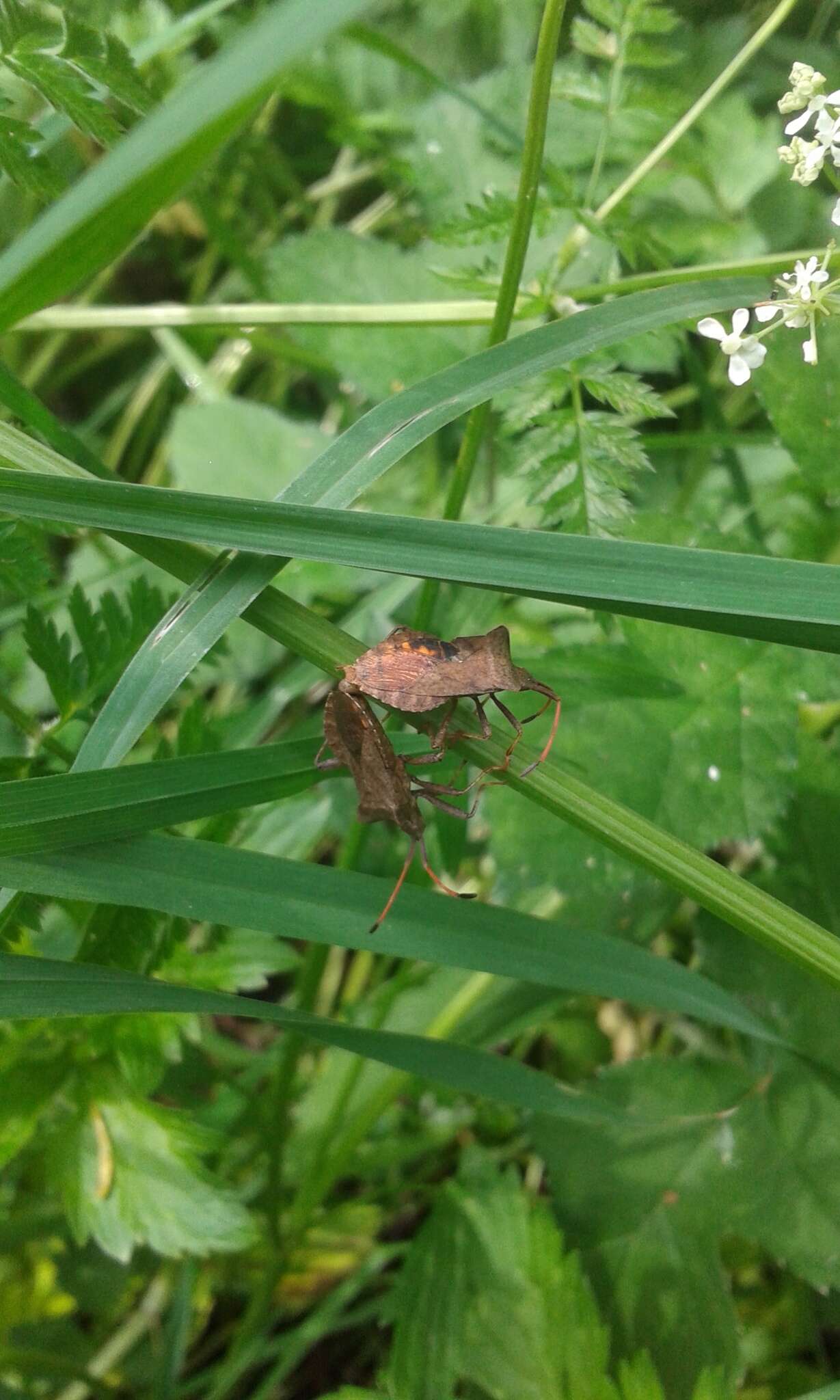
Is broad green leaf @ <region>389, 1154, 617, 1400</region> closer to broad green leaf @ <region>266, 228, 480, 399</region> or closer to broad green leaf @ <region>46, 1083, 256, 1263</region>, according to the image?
broad green leaf @ <region>46, 1083, 256, 1263</region>

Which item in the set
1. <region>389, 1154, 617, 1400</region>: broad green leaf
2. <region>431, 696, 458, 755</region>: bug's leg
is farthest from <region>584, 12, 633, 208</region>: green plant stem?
<region>389, 1154, 617, 1400</region>: broad green leaf

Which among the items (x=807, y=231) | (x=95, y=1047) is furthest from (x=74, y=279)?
(x=807, y=231)

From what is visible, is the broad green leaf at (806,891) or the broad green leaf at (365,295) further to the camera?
the broad green leaf at (365,295)

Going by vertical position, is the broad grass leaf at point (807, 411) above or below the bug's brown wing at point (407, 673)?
above

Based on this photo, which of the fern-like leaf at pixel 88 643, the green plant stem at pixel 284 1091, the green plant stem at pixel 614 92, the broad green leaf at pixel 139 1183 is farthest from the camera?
the green plant stem at pixel 284 1091

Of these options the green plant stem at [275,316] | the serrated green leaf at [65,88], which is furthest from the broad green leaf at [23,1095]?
the serrated green leaf at [65,88]

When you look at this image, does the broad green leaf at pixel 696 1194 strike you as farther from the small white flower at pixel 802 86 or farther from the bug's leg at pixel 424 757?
the small white flower at pixel 802 86

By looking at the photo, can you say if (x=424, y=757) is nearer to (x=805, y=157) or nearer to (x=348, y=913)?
(x=348, y=913)

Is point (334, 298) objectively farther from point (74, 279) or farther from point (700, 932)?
point (700, 932)
